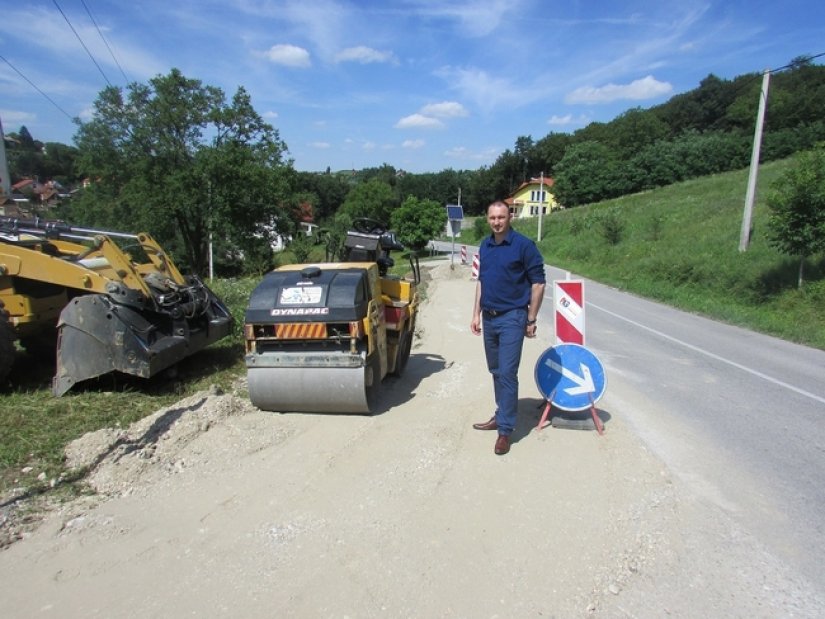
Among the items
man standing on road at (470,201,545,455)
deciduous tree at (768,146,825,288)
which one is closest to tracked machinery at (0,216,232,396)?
man standing on road at (470,201,545,455)

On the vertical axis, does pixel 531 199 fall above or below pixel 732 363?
above

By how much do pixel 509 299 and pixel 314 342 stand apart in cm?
195

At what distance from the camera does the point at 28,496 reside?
12.0 feet

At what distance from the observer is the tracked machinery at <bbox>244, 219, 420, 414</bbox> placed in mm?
5012

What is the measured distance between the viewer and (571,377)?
503 centimetres

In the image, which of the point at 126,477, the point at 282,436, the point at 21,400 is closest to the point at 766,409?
the point at 282,436

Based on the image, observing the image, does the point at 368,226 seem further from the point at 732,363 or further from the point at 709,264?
the point at 709,264

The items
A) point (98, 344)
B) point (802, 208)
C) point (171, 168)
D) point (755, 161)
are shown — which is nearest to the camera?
point (98, 344)

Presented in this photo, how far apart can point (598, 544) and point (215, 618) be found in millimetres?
2142

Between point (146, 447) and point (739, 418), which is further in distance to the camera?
point (739, 418)

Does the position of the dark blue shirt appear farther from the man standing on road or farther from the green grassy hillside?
the green grassy hillside

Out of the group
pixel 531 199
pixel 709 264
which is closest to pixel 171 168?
pixel 709 264

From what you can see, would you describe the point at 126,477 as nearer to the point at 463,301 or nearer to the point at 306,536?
the point at 306,536

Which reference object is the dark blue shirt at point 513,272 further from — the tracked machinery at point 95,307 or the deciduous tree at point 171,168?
the deciduous tree at point 171,168
